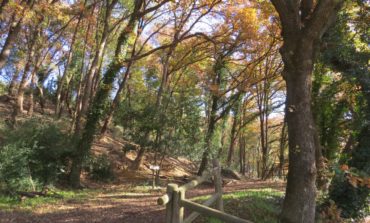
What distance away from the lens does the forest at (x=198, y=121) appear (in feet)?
20.1

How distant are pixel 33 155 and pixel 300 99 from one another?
8.87 m

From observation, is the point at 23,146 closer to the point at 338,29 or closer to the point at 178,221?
the point at 178,221

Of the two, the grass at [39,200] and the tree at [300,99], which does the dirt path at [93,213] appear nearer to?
the grass at [39,200]

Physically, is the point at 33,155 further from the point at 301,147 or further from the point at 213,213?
the point at 213,213

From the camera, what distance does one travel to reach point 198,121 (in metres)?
16.5

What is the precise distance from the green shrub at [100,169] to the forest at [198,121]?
0.16ft

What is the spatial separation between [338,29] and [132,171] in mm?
12606

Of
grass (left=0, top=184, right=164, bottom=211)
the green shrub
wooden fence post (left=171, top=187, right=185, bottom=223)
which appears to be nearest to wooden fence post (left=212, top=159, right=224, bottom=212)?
wooden fence post (left=171, top=187, right=185, bottom=223)

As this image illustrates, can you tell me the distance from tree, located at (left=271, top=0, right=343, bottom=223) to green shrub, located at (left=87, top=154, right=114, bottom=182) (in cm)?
1067

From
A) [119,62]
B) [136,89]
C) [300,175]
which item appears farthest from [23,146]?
[136,89]

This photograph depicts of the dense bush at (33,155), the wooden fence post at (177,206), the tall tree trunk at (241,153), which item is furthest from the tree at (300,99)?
the tall tree trunk at (241,153)

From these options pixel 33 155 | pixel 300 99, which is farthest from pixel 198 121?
pixel 300 99

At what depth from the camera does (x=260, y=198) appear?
30.0ft

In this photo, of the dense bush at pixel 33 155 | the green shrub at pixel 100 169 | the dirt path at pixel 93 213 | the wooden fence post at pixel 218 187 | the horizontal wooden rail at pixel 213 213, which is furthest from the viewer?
the green shrub at pixel 100 169
